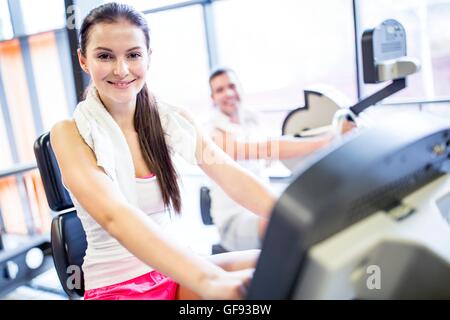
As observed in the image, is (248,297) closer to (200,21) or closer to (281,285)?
(281,285)

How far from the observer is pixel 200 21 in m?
2.55

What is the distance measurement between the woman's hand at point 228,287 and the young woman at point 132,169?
0.04 m

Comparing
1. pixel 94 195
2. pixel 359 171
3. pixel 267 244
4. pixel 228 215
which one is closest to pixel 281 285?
pixel 267 244

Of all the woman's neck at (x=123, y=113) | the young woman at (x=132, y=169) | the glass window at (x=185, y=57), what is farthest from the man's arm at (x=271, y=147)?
the woman's neck at (x=123, y=113)

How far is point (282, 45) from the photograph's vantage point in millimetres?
2963

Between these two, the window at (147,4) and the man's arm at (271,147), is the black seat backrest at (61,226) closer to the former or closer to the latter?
the window at (147,4)

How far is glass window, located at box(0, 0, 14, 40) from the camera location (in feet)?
3.45

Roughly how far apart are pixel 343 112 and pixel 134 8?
0.63 meters

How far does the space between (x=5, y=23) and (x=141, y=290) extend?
0.81m

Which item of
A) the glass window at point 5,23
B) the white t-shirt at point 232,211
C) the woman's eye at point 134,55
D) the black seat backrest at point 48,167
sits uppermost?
the glass window at point 5,23

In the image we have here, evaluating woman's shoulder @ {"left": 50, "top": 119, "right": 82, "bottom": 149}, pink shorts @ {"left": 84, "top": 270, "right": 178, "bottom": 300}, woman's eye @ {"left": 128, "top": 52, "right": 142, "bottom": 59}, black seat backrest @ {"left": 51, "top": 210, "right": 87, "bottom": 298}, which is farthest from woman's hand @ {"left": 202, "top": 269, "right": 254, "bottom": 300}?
black seat backrest @ {"left": 51, "top": 210, "right": 87, "bottom": 298}

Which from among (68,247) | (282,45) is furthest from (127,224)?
(282,45)

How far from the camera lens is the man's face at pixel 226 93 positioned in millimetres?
2098

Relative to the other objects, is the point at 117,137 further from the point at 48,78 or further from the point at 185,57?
the point at 185,57
